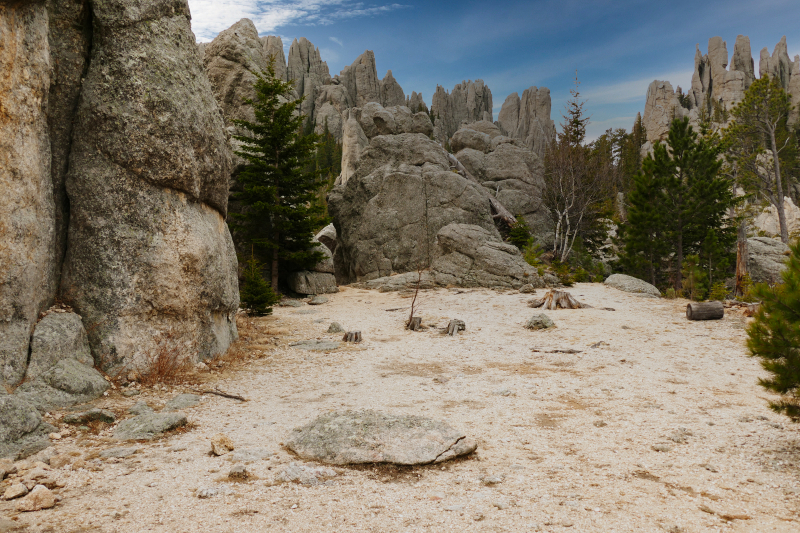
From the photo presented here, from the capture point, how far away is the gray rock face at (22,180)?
5.16 m

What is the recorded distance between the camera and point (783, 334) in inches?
150

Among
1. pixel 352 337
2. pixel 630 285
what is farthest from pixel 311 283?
pixel 630 285

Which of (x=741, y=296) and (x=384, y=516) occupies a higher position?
(x=741, y=296)

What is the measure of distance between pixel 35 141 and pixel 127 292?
7.29 feet

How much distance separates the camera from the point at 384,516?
125 inches

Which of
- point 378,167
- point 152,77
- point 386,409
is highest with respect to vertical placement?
point 378,167

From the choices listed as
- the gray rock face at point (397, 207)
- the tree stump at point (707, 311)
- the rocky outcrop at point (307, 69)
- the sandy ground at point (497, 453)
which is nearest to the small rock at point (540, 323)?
the sandy ground at point (497, 453)

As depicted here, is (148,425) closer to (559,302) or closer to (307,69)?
(559,302)

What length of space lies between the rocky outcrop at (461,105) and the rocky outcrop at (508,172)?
2172 inches

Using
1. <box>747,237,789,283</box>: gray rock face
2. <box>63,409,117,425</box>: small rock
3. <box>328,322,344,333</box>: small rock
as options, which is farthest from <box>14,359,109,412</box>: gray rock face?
<box>747,237,789,283</box>: gray rock face

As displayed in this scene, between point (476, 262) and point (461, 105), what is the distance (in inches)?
3135

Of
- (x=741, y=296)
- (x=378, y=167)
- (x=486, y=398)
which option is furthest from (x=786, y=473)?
(x=378, y=167)

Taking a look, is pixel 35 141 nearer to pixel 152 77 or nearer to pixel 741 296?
pixel 152 77

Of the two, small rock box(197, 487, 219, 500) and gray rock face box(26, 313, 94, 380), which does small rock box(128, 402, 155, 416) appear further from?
small rock box(197, 487, 219, 500)
